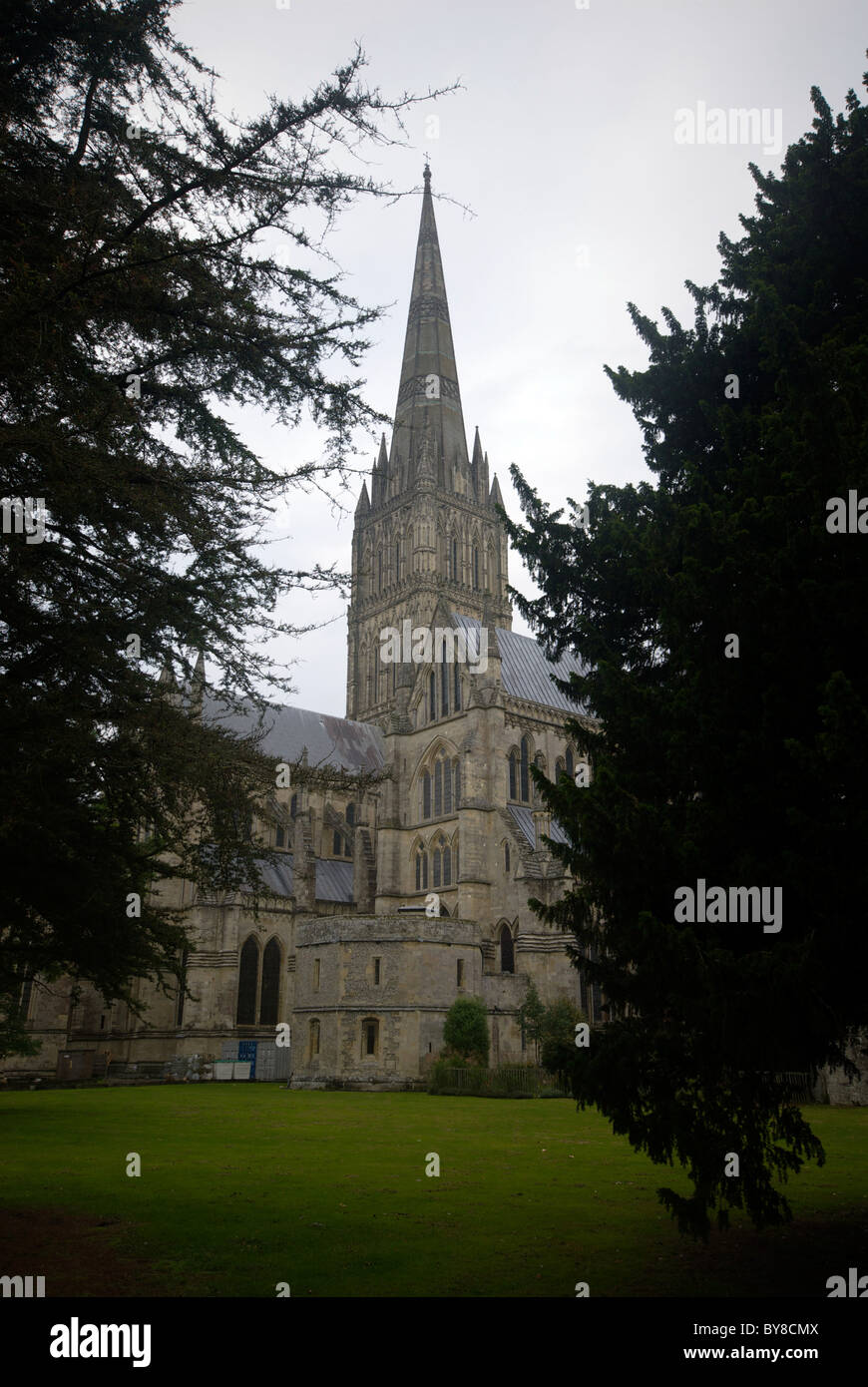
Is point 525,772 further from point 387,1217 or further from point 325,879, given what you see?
point 387,1217

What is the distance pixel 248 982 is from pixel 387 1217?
35.2 m

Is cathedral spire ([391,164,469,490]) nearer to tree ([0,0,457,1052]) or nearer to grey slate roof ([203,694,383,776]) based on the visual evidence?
grey slate roof ([203,694,383,776])

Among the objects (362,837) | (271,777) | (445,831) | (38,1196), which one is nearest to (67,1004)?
(362,837)

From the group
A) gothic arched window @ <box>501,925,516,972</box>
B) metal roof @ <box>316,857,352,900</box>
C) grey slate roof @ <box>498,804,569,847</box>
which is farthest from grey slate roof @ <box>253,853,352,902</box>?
grey slate roof @ <box>498,804,569,847</box>

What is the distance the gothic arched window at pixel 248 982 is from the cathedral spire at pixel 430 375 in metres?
36.9

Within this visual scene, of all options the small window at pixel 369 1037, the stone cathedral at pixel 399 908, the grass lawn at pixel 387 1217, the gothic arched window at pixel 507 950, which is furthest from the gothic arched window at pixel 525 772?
the grass lawn at pixel 387 1217

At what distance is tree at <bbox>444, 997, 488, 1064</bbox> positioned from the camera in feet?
110

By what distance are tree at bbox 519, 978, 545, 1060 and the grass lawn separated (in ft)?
49.4

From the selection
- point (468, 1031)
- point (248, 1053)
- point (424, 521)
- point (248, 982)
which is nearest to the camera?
point (468, 1031)

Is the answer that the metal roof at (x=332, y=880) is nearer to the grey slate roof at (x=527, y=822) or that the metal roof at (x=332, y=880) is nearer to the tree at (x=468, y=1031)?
the grey slate roof at (x=527, y=822)

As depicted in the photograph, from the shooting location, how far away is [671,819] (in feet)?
26.9

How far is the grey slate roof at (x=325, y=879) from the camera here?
4784 centimetres

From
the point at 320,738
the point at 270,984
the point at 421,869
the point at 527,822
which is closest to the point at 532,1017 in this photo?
the point at 527,822

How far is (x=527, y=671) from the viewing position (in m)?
47.8
